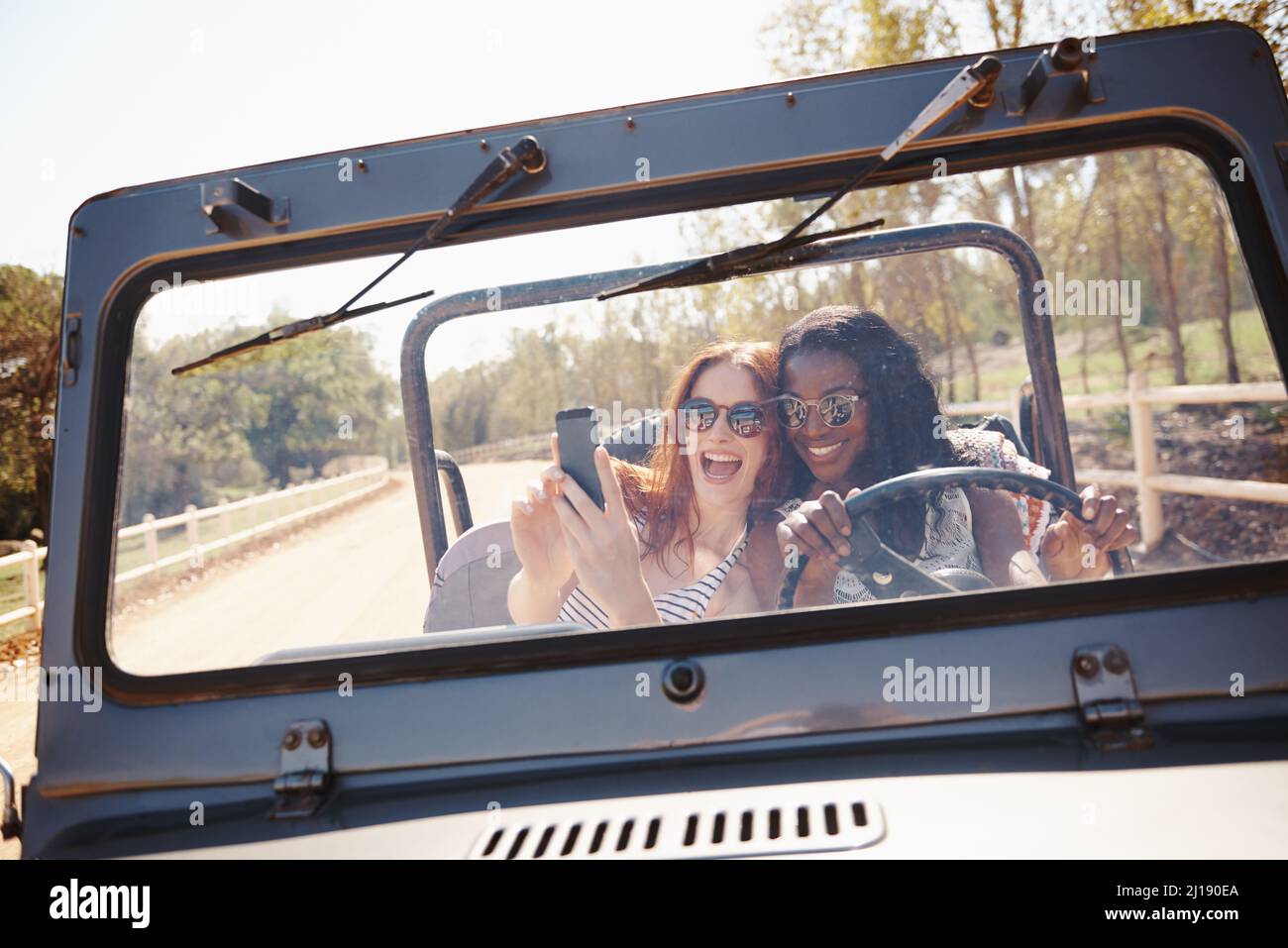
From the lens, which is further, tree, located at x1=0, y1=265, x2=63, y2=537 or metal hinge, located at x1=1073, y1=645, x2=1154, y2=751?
tree, located at x1=0, y1=265, x2=63, y2=537

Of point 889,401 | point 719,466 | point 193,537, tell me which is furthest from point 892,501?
point 193,537

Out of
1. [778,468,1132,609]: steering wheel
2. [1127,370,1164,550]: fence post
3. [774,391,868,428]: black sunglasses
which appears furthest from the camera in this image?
[1127,370,1164,550]: fence post

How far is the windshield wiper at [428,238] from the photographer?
4.82ft

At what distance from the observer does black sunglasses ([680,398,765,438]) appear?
1.62 m

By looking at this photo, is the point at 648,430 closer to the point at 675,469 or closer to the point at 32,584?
the point at 675,469

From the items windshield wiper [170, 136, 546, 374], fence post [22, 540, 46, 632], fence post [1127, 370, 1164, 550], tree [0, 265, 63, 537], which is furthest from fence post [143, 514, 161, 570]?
tree [0, 265, 63, 537]

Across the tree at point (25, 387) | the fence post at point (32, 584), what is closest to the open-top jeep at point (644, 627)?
the fence post at point (32, 584)

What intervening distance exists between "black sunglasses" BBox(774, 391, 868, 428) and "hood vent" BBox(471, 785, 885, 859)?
1.89 ft

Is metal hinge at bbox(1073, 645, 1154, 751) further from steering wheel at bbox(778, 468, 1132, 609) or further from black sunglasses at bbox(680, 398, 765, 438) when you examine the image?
black sunglasses at bbox(680, 398, 765, 438)

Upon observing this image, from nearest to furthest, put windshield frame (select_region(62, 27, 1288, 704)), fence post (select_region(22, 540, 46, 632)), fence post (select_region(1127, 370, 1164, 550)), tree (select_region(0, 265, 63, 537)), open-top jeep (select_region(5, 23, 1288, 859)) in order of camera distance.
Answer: open-top jeep (select_region(5, 23, 1288, 859)) → windshield frame (select_region(62, 27, 1288, 704)) → fence post (select_region(1127, 370, 1164, 550)) → fence post (select_region(22, 540, 46, 632)) → tree (select_region(0, 265, 63, 537))

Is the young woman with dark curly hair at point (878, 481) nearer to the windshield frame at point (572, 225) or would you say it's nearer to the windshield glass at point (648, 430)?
the windshield glass at point (648, 430)

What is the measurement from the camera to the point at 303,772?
1.39 metres

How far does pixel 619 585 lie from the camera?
5.18 feet

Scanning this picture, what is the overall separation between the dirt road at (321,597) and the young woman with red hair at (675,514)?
122 millimetres
